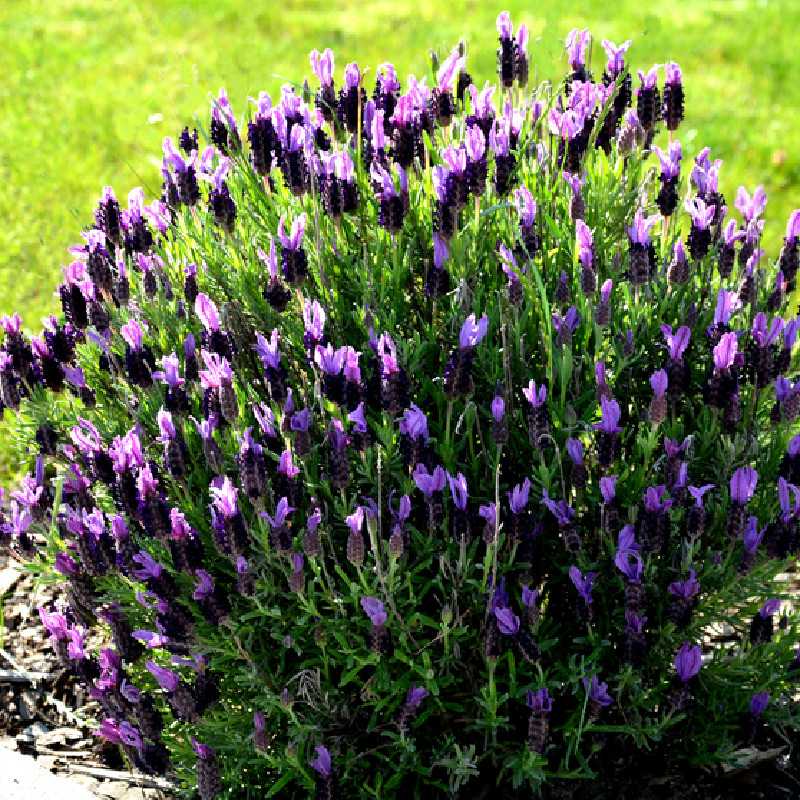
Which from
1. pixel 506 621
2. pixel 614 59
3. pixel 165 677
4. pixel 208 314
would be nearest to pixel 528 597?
pixel 506 621

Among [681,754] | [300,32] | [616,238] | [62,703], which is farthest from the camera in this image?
[300,32]

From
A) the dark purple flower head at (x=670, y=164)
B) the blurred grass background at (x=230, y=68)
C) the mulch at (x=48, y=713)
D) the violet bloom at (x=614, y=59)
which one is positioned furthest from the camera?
the blurred grass background at (x=230, y=68)

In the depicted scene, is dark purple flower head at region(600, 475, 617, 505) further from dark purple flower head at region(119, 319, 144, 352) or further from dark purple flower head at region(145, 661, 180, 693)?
dark purple flower head at region(119, 319, 144, 352)

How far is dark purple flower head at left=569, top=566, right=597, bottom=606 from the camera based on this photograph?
222cm

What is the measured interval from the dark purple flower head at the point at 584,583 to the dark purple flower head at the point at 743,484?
13.4 inches

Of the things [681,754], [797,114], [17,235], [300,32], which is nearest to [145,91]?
[300,32]

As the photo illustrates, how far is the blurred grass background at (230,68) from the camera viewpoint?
5.91 meters

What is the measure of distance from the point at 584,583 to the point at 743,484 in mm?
387

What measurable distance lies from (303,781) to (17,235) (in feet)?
13.7

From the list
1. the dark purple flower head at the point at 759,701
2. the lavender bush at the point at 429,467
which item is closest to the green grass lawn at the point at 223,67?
the lavender bush at the point at 429,467

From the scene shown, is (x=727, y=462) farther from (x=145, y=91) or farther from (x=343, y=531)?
(x=145, y=91)

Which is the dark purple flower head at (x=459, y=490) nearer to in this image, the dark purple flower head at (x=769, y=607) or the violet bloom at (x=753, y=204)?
the dark purple flower head at (x=769, y=607)

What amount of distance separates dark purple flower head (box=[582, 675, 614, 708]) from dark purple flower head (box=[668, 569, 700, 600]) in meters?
0.24

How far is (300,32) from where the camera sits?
839 centimetres
